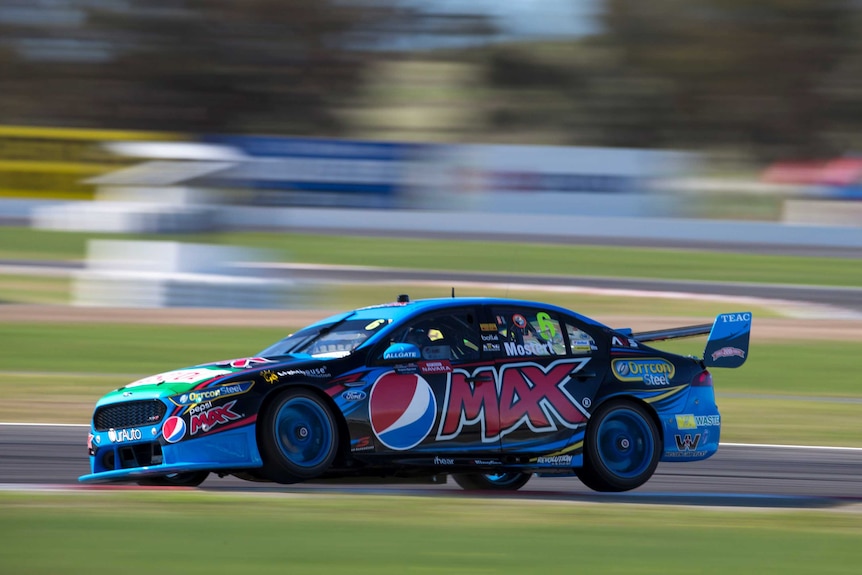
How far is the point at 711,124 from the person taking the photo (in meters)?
Result: 62.8

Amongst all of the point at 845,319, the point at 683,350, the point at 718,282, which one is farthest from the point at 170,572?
the point at 718,282

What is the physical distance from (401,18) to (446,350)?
56227 millimetres

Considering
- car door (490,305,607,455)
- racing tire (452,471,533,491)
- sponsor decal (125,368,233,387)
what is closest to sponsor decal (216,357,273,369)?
sponsor decal (125,368,233,387)

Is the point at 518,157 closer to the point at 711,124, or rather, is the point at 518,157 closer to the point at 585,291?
the point at 585,291

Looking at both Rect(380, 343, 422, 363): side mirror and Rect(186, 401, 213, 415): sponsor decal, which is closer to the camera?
Rect(186, 401, 213, 415): sponsor decal

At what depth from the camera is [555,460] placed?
29.9 feet

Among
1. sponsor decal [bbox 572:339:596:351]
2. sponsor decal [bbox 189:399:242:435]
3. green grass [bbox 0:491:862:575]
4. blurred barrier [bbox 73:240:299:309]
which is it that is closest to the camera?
green grass [bbox 0:491:862:575]

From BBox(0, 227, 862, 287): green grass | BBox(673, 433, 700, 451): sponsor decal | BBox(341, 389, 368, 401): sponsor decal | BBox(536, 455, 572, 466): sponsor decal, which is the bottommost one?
BBox(536, 455, 572, 466): sponsor decal

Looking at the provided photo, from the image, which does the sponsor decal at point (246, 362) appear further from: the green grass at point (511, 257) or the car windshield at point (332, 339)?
the green grass at point (511, 257)

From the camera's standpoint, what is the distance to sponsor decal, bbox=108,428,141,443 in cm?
834

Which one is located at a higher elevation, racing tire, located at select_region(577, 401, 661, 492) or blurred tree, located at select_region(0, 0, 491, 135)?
blurred tree, located at select_region(0, 0, 491, 135)

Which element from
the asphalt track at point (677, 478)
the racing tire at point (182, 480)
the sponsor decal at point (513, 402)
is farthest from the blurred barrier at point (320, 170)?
the racing tire at point (182, 480)

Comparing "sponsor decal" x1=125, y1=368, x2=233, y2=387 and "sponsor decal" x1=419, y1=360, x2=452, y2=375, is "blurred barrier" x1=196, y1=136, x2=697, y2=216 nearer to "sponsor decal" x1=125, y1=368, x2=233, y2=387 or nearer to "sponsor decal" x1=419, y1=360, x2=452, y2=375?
"sponsor decal" x1=419, y1=360, x2=452, y2=375

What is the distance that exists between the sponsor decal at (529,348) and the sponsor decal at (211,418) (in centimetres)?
197
